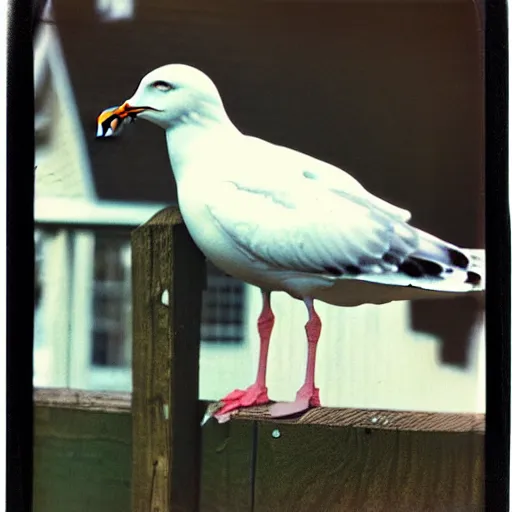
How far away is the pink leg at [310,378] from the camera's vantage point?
5.01ft

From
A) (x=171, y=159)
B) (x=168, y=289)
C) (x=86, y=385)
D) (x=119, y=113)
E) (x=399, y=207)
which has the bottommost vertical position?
(x=86, y=385)

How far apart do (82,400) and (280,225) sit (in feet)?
2.15

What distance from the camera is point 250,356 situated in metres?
1.57

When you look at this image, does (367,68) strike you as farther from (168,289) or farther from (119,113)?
(168,289)

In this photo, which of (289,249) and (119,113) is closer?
(289,249)

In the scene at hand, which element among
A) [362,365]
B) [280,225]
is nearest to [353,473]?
[362,365]

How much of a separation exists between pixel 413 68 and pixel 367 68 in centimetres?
11

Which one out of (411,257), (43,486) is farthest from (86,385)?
(411,257)

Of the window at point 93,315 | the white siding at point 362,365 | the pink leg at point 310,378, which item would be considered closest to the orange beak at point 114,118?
the window at point 93,315

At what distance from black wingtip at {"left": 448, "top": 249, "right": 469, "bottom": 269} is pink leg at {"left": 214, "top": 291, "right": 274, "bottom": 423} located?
0.45m

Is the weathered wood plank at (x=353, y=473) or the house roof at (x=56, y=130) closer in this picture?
the weathered wood plank at (x=353, y=473)

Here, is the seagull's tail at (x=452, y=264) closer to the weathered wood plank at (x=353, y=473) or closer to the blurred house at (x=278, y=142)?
the blurred house at (x=278, y=142)

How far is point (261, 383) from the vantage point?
156 cm

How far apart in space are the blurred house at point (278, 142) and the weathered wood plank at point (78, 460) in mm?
86
